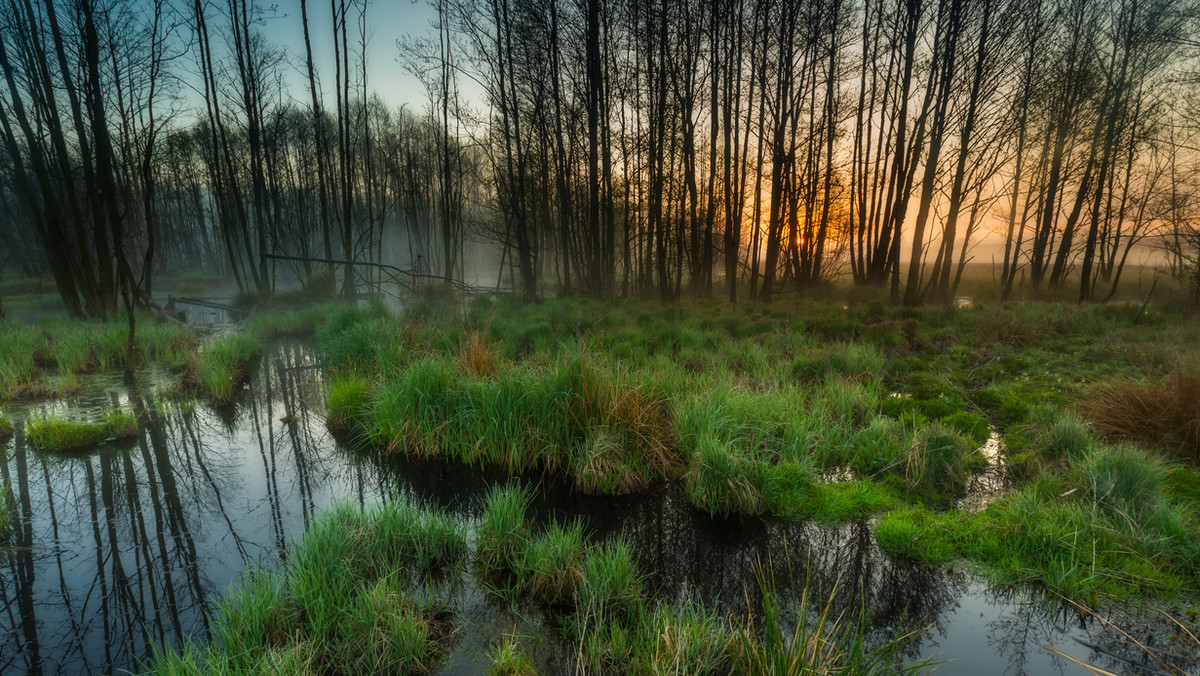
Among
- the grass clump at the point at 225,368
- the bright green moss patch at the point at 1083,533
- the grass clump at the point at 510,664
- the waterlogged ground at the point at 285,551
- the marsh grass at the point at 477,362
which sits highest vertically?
the marsh grass at the point at 477,362

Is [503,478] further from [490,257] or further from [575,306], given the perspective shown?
[490,257]

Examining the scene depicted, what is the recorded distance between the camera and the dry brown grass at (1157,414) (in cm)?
446

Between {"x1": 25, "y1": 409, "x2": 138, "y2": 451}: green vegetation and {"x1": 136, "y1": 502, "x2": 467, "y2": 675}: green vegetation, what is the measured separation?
14.6ft

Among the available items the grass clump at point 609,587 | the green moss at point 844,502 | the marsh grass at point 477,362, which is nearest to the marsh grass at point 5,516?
the marsh grass at point 477,362

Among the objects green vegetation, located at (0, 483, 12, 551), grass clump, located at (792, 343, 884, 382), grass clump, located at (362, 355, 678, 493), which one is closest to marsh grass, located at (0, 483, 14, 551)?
green vegetation, located at (0, 483, 12, 551)

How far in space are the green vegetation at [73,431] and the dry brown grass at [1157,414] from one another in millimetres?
10697

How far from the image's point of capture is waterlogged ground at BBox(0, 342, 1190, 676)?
9.21 ft

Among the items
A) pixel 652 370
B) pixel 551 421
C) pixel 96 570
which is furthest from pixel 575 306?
pixel 96 570

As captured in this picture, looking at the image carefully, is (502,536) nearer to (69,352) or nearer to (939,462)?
(939,462)

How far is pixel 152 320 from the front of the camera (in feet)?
38.4

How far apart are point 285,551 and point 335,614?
50.9 inches

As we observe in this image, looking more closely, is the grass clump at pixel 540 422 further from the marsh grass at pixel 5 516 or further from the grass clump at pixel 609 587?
the marsh grass at pixel 5 516

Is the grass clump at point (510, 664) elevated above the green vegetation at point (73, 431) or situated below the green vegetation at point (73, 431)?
below

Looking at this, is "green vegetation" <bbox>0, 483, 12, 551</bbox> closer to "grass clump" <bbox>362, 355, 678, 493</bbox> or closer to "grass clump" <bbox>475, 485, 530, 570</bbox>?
"grass clump" <bbox>362, 355, 678, 493</bbox>
